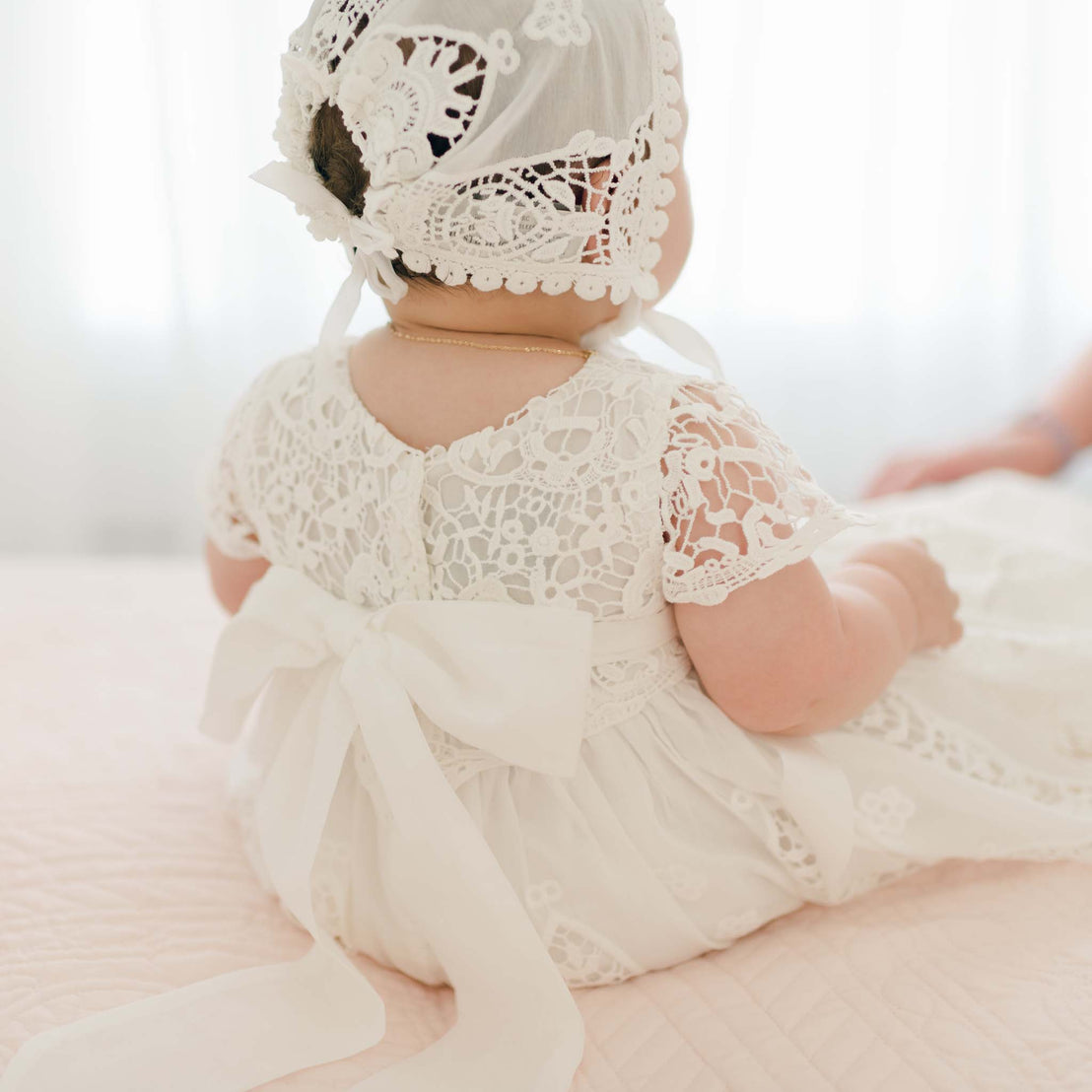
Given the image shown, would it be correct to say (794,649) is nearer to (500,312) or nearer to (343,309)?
(500,312)

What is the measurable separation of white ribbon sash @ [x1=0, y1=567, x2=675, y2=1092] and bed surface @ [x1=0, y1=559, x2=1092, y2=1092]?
0.04 m

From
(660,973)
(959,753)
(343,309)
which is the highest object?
(343,309)

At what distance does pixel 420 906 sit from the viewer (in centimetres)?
81

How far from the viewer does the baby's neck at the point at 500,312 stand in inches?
32.9

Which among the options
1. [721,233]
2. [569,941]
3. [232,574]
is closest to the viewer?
[569,941]

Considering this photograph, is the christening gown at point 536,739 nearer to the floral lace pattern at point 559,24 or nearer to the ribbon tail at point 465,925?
the ribbon tail at point 465,925

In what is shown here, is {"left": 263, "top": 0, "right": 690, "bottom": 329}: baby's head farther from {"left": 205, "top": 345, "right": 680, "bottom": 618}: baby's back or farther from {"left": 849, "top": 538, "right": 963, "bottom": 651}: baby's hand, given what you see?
{"left": 849, "top": 538, "right": 963, "bottom": 651}: baby's hand

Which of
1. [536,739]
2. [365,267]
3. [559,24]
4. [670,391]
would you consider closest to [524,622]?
[536,739]

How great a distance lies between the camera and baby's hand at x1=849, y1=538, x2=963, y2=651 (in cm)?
100

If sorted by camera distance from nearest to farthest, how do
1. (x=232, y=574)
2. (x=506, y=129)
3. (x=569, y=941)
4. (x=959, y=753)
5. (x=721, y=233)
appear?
(x=506, y=129) < (x=569, y=941) < (x=959, y=753) < (x=232, y=574) < (x=721, y=233)

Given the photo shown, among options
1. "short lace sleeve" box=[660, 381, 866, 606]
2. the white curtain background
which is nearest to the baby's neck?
"short lace sleeve" box=[660, 381, 866, 606]

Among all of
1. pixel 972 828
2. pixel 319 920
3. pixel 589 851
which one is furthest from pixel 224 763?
pixel 972 828

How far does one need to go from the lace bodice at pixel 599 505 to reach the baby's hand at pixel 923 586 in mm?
243

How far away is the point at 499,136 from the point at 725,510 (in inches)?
11.4
